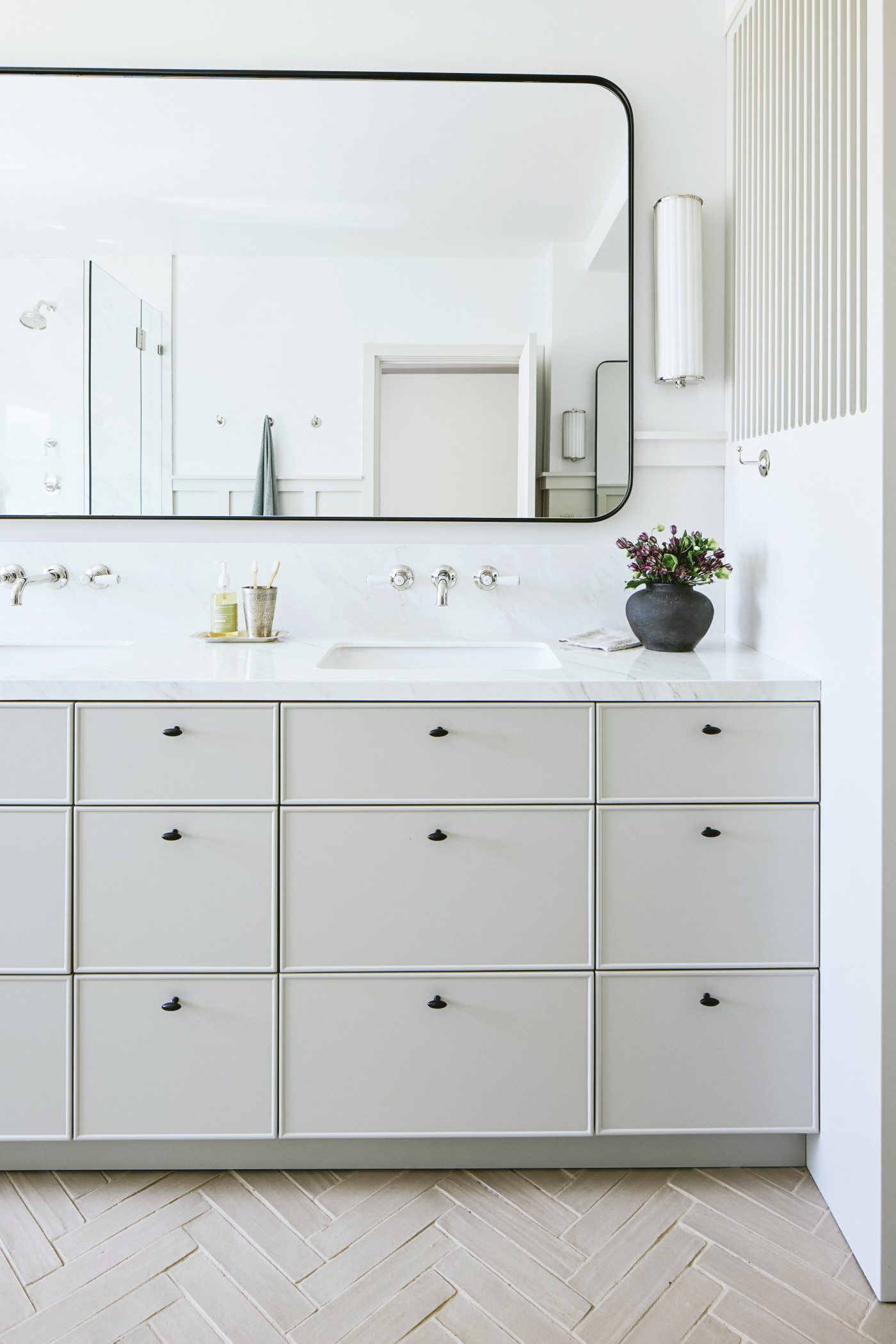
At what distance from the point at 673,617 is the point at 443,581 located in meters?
0.52

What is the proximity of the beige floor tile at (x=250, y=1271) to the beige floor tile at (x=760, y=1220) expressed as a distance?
2.21ft

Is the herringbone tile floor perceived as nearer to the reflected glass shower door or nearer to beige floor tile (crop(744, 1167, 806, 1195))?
beige floor tile (crop(744, 1167, 806, 1195))

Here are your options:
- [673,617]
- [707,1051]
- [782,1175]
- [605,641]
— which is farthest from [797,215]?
Answer: [782,1175]

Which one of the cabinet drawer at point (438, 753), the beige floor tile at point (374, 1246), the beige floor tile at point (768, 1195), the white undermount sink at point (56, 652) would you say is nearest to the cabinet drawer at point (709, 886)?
the cabinet drawer at point (438, 753)

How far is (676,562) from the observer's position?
189 cm

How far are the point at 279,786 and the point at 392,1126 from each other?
0.61 meters

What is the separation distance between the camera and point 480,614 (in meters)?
2.15

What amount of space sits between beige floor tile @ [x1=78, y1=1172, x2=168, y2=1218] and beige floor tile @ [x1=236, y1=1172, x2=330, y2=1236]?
0.51 feet

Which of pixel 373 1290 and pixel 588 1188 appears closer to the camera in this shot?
pixel 373 1290

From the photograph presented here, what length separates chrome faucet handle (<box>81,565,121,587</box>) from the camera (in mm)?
2100

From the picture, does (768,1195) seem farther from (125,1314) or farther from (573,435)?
(573,435)

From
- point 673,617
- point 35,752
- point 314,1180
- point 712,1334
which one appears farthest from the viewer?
point 673,617

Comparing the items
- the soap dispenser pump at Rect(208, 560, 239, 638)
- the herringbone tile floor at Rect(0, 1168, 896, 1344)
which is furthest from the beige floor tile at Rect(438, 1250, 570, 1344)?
the soap dispenser pump at Rect(208, 560, 239, 638)

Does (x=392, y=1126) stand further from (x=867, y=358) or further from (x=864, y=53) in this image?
(x=864, y=53)
